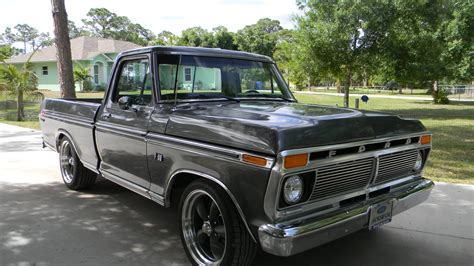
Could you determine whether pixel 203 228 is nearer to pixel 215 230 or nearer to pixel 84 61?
pixel 215 230

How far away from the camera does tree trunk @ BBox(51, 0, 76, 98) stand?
32.0ft

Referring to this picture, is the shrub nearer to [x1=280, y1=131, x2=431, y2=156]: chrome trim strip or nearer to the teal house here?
the teal house

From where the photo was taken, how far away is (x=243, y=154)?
9.80 feet

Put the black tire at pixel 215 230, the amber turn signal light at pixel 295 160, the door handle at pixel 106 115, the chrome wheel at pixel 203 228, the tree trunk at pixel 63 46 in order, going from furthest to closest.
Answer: the tree trunk at pixel 63 46 → the door handle at pixel 106 115 → the chrome wheel at pixel 203 228 → the black tire at pixel 215 230 → the amber turn signal light at pixel 295 160

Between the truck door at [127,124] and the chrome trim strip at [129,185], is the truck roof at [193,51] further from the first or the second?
the chrome trim strip at [129,185]

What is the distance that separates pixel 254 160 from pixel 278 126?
30 centimetres

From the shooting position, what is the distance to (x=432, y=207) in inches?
209

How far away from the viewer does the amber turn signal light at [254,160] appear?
2850 millimetres

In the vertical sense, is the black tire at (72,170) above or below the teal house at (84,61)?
below

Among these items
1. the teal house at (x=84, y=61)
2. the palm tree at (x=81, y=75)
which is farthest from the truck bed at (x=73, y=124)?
the teal house at (x=84, y=61)

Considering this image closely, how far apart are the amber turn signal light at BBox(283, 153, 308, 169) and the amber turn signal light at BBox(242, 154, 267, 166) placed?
16 cm

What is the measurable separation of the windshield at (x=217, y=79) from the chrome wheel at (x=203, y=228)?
117 cm

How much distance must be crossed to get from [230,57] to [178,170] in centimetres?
176

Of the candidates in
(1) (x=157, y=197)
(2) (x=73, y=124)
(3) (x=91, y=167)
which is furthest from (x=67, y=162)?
(1) (x=157, y=197)
